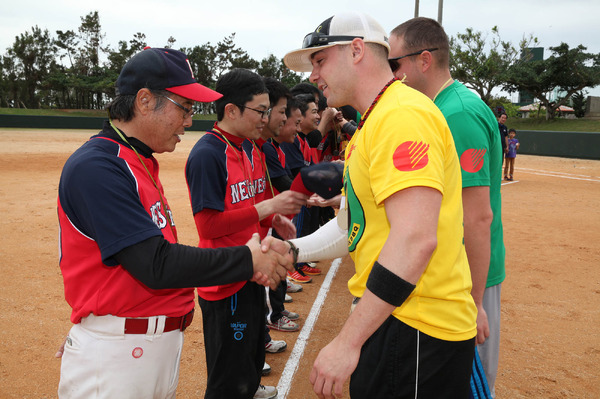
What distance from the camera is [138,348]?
2180mm

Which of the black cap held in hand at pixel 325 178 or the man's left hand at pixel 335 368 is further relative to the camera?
the black cap held in hand at pixel 325 178

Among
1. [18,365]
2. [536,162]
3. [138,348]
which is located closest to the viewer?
[138,348]

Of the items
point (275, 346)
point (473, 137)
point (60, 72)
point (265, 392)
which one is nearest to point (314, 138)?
point (275, 346)

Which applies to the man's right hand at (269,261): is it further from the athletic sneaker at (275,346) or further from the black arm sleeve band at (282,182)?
the athletic sneaker at (275,346)

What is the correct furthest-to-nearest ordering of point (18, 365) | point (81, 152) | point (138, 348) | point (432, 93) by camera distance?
point (18, 365) < point (432, 93) < point (138, 348) < point (81, 152)

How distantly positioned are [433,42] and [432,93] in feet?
1.12

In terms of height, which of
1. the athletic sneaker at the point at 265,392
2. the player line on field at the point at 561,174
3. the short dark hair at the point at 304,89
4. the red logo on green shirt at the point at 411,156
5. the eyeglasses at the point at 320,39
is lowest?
the athletic sneaker at the point at 265,392

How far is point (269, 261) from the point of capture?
2.52 metres

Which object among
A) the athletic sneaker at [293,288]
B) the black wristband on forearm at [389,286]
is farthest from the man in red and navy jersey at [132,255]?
the athletic sneaker at [293,288]

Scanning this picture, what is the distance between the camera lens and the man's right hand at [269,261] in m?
2.41

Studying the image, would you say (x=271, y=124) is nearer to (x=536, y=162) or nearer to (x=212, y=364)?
(x=212, y=364)

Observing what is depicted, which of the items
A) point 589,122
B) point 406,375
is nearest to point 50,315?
point 406,375

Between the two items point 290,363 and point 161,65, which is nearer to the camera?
point 161,65

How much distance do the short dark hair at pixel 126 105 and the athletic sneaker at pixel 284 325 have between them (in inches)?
145
